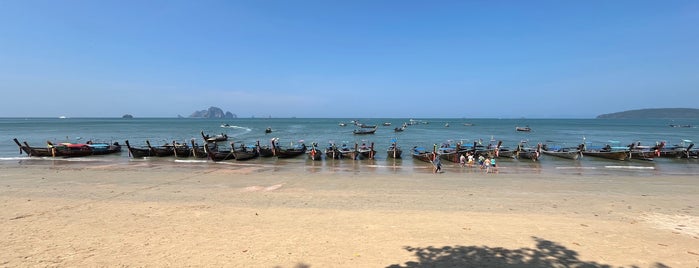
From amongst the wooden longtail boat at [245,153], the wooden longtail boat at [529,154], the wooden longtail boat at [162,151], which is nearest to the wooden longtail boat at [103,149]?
the wooden longtail boat at [162,151]

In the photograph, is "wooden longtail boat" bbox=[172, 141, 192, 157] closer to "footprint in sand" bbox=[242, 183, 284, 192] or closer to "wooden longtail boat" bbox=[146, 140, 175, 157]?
"wooden longtail boat" bbox=[146, 140, 175, 157]

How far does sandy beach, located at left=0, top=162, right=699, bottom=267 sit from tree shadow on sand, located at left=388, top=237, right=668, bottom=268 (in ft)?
0.14

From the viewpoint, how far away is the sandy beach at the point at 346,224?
8.31m

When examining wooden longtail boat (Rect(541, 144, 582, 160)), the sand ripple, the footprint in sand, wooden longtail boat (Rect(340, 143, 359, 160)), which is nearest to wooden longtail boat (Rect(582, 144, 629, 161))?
wooden longtail boat (Rect(541, 144, 582, 160))

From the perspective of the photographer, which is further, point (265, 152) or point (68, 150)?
point (68, 150)

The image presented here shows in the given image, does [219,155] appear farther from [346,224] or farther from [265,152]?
[346,224]

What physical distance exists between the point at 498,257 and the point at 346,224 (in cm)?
451

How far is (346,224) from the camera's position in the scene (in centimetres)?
1111

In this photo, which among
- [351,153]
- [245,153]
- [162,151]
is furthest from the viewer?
[162,151]

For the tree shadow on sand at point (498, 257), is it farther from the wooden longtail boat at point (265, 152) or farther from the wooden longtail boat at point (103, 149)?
the wooden longtail boat at point (103, 149)

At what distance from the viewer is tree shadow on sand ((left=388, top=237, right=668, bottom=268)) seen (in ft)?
25.8

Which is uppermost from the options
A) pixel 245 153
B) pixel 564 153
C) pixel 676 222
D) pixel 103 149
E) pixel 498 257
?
pixel 498 257

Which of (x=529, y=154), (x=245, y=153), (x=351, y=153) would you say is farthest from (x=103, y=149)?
(x=529, y=154)

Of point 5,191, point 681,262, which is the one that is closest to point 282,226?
point 681,262
